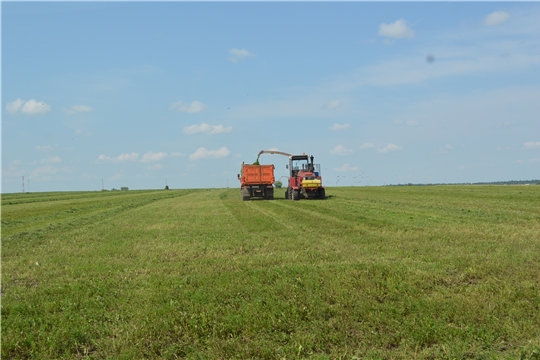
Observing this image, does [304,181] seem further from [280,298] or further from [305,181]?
[280,298]

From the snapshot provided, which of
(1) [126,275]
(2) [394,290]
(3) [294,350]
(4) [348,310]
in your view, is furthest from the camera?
(1) [126,275]

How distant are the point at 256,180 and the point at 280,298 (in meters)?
31.6

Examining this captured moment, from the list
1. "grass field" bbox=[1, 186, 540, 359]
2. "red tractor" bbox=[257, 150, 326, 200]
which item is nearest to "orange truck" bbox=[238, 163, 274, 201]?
"red tractor" bbox=[257, 150, 326, 200]

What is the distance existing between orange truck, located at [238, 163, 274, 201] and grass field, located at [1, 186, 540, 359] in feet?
81.2

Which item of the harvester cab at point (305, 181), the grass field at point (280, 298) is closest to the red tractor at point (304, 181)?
the harvester cab at point (305, 181)

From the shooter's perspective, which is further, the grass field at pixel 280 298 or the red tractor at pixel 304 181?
the red tractor at pixel 304 181

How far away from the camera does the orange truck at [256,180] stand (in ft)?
128

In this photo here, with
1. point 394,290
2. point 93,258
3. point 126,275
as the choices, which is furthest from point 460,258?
point 93,258

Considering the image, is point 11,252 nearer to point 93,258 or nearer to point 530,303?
point 93,258

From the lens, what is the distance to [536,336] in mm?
6008

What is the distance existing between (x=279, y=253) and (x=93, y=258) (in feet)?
14.4

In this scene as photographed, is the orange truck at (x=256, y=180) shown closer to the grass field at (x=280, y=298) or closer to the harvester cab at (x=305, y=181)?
the harvester cab at (x=305, y=181)

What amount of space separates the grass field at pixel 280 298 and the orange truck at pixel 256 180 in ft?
81.2

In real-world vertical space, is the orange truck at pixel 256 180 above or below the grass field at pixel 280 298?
above
